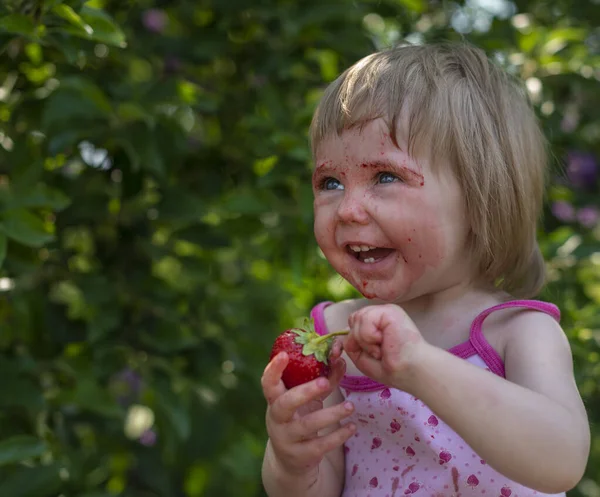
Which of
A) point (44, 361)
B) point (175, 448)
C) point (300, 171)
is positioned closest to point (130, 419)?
point (175, 448)

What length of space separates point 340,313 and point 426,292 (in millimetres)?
164

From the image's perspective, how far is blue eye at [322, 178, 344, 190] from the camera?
3.57 ft

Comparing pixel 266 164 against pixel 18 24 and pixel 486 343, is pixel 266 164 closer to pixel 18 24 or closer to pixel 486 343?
pixel 18 24

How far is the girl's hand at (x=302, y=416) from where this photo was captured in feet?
3.18

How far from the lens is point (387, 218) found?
1017 millimetres

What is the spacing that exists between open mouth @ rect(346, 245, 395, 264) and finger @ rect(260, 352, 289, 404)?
15 centimetres

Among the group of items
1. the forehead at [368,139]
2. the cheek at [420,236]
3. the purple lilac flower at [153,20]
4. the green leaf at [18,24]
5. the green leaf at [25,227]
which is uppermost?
the forehead at [368,139]

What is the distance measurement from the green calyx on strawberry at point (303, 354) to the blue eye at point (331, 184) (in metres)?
0.18

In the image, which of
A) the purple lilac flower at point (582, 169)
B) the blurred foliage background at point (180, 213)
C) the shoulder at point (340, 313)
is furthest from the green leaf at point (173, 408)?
the purple lilac flower at point (582, 169)

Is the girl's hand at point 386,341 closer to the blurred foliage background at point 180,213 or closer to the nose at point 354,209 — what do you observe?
the nose at point 354,209

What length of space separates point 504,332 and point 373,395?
0.59 feet

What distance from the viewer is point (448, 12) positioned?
215cm

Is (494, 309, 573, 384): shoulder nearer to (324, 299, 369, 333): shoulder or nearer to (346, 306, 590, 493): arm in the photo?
(346, 306, 590, 493): arm

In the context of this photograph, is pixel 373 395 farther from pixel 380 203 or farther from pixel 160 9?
pixel 160 9
